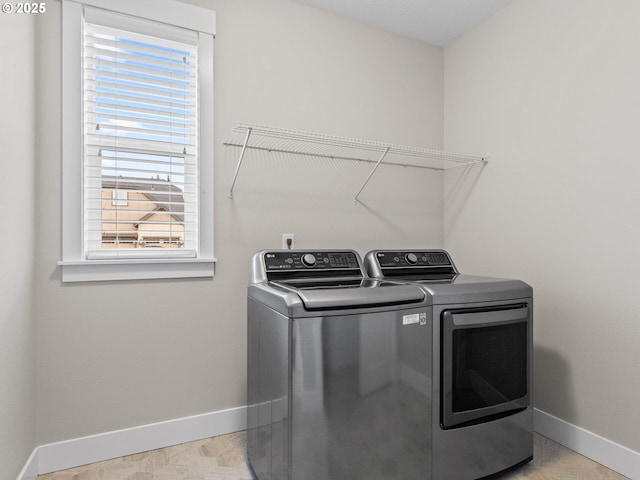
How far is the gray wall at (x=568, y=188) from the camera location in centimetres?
169

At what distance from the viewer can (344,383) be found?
4.39ft

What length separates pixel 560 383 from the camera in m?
1.96

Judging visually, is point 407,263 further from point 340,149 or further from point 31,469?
point 31,469

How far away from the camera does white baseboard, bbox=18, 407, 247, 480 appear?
1671 millimetres

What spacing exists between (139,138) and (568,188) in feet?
7.00

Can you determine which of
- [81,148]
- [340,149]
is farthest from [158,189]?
[340,149]

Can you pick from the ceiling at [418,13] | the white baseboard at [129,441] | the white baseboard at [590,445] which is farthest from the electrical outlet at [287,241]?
the white baseboard at [590,445]

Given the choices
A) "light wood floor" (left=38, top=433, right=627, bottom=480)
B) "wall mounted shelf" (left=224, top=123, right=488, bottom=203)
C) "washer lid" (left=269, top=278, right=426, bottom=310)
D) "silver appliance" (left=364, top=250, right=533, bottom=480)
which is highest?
"wall mounted shelf" (left=224, top=123, right=488, bottom=203)

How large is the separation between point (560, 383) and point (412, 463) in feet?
3.34

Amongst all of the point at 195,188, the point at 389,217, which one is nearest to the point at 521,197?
the point at 389,217

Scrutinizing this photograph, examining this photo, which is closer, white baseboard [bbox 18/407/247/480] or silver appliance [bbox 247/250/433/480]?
silver appliance [bbox 247/250/433/480]

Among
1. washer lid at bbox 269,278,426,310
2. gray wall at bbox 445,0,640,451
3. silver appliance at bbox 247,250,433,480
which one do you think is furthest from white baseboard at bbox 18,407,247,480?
gray wall at bbox 445,0,640,451

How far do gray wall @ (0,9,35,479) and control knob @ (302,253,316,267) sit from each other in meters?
1.16

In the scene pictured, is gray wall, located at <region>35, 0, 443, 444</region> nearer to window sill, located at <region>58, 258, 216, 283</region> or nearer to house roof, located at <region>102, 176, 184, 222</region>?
window sill, located at <region>58, 258, 216, 283</region>
